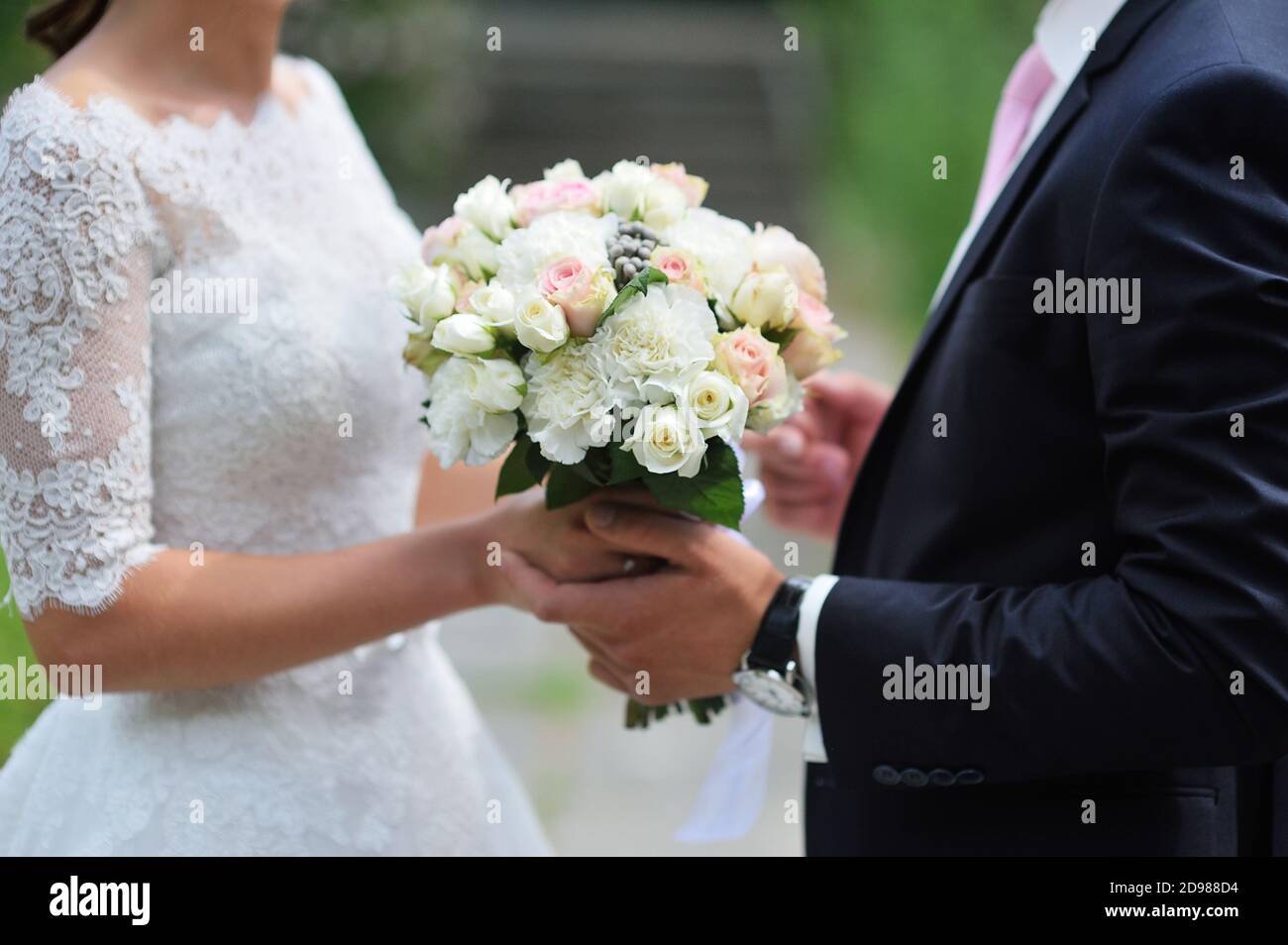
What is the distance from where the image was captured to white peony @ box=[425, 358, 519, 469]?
1.81m

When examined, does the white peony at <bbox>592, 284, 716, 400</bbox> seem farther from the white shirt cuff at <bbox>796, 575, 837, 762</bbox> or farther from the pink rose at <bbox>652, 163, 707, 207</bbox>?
the white shirt cuff at <bbox>796, 575, 837, 762</bbox>

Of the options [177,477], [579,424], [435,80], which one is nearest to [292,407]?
[177,477]

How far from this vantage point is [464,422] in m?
1.82

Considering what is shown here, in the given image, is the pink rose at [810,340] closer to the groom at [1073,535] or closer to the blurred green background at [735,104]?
the groom at [1073,535]

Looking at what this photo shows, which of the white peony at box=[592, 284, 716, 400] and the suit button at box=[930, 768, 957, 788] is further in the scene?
the suit button at box=[930, 768, 957, 788]

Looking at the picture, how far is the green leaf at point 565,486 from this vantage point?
6.31 feet

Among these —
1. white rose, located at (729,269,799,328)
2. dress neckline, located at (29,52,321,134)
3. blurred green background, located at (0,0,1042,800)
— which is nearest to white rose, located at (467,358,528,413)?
white rose, located at (729,269,799,328)

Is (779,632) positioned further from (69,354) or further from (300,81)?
(300,81)

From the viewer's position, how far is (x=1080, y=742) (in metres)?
1.79

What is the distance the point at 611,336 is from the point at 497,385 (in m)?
0.17

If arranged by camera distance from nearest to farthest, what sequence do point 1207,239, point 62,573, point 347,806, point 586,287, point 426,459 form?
point 1207,239
point 586,287
point 62,573
point 347,806
point 426,459

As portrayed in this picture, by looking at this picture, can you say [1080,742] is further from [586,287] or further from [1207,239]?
[586,287]

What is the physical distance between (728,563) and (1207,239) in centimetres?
80

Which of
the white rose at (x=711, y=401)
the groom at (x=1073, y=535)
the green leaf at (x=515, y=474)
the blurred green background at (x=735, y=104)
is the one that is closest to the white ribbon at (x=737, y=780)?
the groom at (x=1073, y=535)
